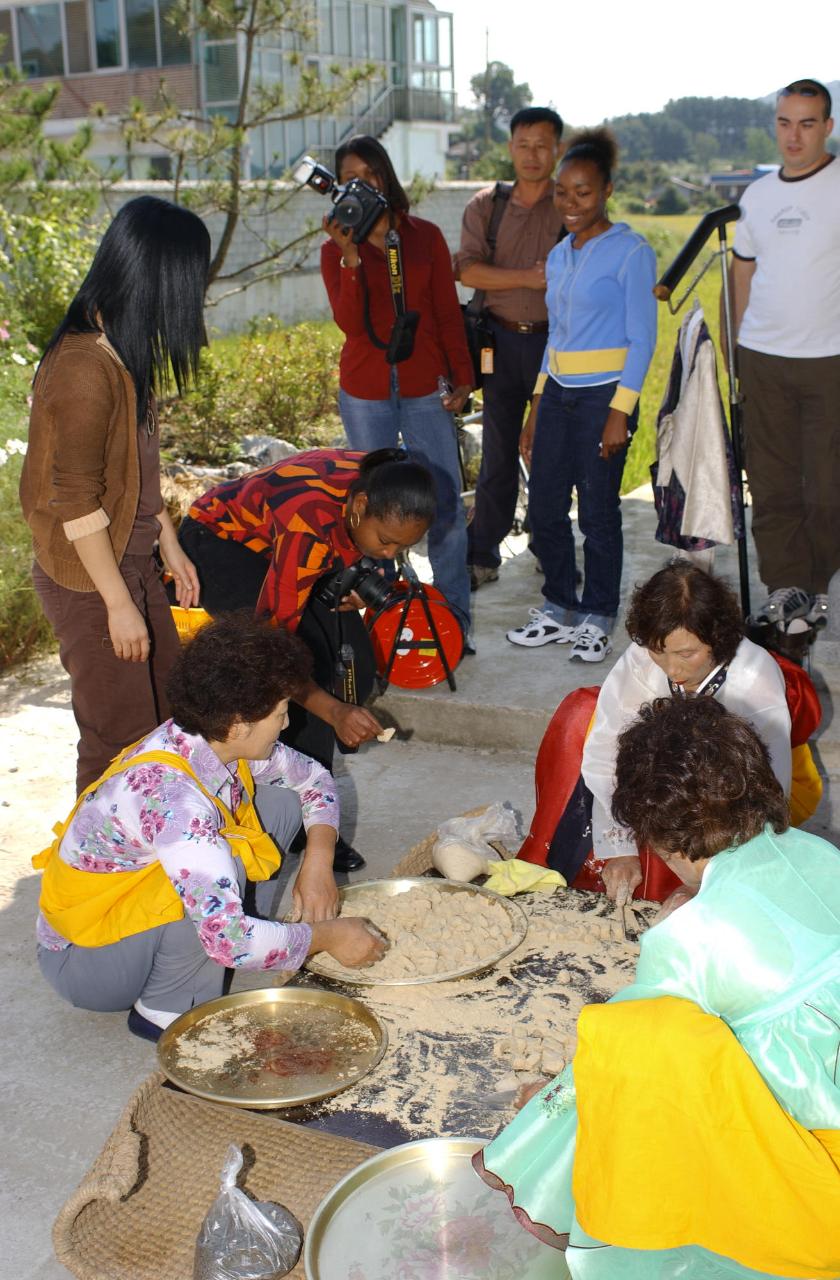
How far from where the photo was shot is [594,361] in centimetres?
416

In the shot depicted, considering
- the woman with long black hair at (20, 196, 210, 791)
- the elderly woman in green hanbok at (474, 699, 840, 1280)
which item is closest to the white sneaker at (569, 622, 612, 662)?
the woman with long black hair at (20, 196, 210, 791)

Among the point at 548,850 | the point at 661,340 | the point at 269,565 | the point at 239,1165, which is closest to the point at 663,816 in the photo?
the point at 239,1165

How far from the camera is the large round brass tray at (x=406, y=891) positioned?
238cm

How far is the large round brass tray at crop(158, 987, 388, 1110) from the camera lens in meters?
2.14

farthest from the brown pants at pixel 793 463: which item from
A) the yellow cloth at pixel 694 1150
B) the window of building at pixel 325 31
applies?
the window of building at pixel 325 31

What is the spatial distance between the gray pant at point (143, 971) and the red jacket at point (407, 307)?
229 cm

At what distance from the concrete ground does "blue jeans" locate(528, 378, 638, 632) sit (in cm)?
22

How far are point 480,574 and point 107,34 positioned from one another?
64.4ft

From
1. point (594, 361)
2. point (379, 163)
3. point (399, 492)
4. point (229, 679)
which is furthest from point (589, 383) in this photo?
point (229, 679)

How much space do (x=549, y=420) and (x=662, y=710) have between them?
2.60 metres

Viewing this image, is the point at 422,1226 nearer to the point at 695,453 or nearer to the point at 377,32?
the point at 695,453

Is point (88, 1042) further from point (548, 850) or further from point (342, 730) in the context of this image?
point (548, 850)

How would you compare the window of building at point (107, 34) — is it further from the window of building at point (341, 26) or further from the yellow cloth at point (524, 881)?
the yellow cloth at point (524, 881)

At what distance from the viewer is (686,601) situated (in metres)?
2.56
